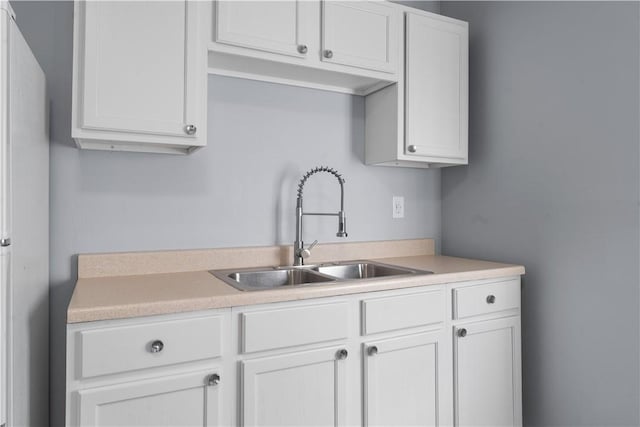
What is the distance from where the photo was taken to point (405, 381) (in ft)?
5.67

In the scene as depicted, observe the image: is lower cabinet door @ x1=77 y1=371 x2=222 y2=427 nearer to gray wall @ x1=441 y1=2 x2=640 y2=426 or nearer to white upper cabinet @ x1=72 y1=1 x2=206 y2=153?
white upper cabinet @ x1=72 y1=1 x2=206 y2=153

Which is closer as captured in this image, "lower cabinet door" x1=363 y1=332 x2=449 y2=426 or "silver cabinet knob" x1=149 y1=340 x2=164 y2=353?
"silver cabinet knob" x1=149 y1=340 x2=164 y2=353

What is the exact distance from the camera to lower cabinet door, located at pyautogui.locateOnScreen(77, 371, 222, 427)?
1238 mm

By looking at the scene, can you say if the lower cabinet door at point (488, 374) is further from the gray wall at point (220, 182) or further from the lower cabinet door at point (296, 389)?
the gray wall at point (220, 182)

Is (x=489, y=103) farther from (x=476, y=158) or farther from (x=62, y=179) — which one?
(x=62, y=179)

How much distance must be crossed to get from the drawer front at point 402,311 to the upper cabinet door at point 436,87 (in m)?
0.73

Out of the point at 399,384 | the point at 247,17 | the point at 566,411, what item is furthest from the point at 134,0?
the point at 566,411

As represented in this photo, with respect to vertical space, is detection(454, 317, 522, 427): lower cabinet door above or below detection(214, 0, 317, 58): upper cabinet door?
below

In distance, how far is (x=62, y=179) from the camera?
1734 mm

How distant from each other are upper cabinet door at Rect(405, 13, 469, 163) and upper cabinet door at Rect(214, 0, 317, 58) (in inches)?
21.7

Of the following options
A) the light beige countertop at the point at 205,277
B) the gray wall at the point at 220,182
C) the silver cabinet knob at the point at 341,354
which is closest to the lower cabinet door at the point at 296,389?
the silver cabinet knob at the point at 341,354

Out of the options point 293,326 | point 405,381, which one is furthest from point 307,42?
point 405,381

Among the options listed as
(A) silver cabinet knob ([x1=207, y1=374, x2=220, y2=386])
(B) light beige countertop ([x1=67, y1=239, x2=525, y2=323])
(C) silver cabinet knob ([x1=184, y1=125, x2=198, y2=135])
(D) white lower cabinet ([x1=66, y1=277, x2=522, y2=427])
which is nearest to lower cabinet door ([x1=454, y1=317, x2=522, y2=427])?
(D) white lower cabinet ([x1=66, y1=277, x2=522, y2=427])

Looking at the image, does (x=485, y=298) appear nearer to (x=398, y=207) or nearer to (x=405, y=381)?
(x=405, y=381)
